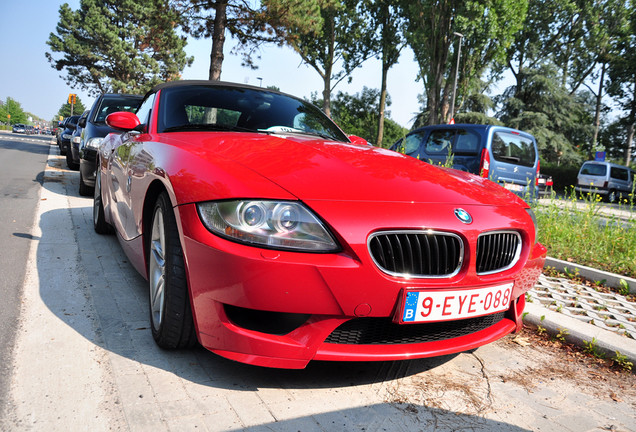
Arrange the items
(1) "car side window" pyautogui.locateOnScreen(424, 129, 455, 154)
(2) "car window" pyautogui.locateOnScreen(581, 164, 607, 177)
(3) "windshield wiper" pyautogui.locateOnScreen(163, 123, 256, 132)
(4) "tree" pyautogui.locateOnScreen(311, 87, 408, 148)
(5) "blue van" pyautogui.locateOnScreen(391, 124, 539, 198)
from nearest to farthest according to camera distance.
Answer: (3) "windshield wiper" pyautogui.locateOnScreen(163, 123, 256, 132) < (5) "blue van" pyautogui.locateOnScreen(391, 124, 539, 198) < (1) "car side window" pyautogui.locateOnScreen(424, 129, 455, 154) < (2) "car window" pyautogui.locateOnScreen(581, 164, 607, 177) < (4) "tree" pyautogui.locateOnScreen(311, 87, 408, 148)

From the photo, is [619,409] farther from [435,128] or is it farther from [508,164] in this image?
[435,128]

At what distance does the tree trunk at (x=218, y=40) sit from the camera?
15148 mm

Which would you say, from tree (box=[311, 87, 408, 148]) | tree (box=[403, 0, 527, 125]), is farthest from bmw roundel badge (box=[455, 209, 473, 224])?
tree (box=[311, 87, 408, 148])

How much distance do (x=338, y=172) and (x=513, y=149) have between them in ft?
25.6

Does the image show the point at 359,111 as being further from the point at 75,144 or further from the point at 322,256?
the point at 322,256

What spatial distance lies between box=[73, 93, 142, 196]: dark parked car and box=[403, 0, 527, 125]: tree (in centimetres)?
1779

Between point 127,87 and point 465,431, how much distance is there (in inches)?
1755

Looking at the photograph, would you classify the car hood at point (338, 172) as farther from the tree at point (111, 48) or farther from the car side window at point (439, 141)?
the tree at point (111, 48)

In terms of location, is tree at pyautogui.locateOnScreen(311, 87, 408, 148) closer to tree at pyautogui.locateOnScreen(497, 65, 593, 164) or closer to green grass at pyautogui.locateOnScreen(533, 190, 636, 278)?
tree at pyautogui.locateOnScreen(497, 65, 593, 164)

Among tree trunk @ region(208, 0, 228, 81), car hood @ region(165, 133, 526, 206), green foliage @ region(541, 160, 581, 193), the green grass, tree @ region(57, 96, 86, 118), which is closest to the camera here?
car hood @ region(165, 133, 526, 206)

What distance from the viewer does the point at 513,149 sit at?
9234mm

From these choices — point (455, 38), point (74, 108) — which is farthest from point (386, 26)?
point (74, 108)

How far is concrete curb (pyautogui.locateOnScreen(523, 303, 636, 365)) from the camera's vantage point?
9.71 feet

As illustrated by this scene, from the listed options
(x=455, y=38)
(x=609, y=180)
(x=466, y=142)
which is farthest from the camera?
(x=455, y=38)
